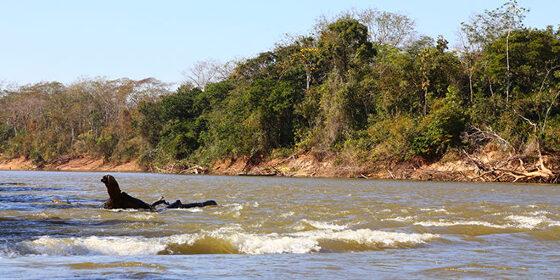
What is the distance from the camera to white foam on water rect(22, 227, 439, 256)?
34.7 feet

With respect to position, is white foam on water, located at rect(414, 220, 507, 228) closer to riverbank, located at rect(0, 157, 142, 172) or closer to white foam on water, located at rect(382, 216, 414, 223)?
white foam on water, located at rect(382, 216, 414, 223)

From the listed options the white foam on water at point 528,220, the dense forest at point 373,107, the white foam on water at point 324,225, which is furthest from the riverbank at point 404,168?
the white foam on water at point 324,225

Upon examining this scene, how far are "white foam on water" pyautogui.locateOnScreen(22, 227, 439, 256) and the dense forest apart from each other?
90.8 feet

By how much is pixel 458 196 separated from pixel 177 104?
154 feet

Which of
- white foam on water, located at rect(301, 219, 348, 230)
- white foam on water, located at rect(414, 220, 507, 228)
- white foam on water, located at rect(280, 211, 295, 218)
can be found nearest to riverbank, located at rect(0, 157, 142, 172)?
white foam on water, located at rect(280, 211, 295, 218)

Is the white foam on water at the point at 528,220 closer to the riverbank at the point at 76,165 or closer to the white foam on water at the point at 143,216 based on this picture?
the white foam on water at the point at 143,216

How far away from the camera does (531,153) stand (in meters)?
38.6

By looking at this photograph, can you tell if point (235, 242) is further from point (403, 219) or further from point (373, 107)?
point (373, 107)

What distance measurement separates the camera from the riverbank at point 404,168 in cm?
3825

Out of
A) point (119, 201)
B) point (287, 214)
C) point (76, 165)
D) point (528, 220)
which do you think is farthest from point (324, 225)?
point (76, 165)

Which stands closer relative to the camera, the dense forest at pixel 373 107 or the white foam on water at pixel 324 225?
the white foam on water at pixel 324 225

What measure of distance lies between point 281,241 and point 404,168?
35018 mm

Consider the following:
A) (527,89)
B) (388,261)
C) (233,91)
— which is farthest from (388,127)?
(388,261)

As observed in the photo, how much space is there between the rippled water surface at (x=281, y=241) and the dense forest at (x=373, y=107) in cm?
2369
